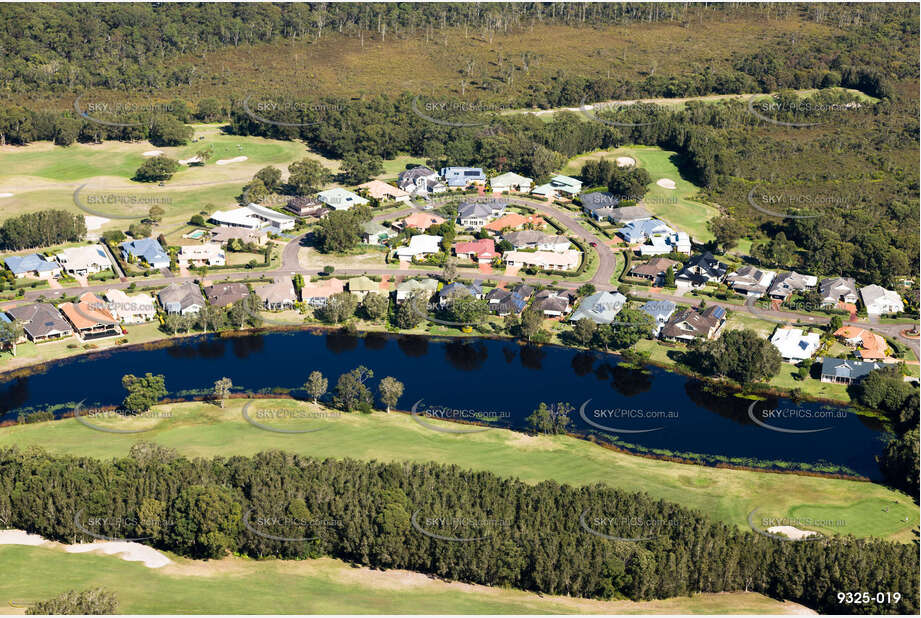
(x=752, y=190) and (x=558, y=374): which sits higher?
(x=752, y=190)

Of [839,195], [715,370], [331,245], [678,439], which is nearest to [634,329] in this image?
[715,370]

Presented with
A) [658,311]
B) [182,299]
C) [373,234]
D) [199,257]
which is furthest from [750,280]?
[199,257]

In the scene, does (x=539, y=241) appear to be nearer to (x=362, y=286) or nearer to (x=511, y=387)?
(x=362, y=286)

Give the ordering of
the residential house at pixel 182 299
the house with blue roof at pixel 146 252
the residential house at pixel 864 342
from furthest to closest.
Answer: the house with blue roof at pixel 146 252 < the residential house at pixel 182 299 < the residential house at pixel 864 342

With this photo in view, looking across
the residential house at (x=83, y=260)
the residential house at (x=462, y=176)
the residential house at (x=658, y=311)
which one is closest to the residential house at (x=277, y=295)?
the residential house at (x=83, y=260)

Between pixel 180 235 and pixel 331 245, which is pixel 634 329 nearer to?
pixel 331 245

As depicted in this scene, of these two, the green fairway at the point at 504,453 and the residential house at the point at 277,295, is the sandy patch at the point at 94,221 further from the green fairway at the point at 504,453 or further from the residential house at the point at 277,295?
the green fairway at the point at 504,453
